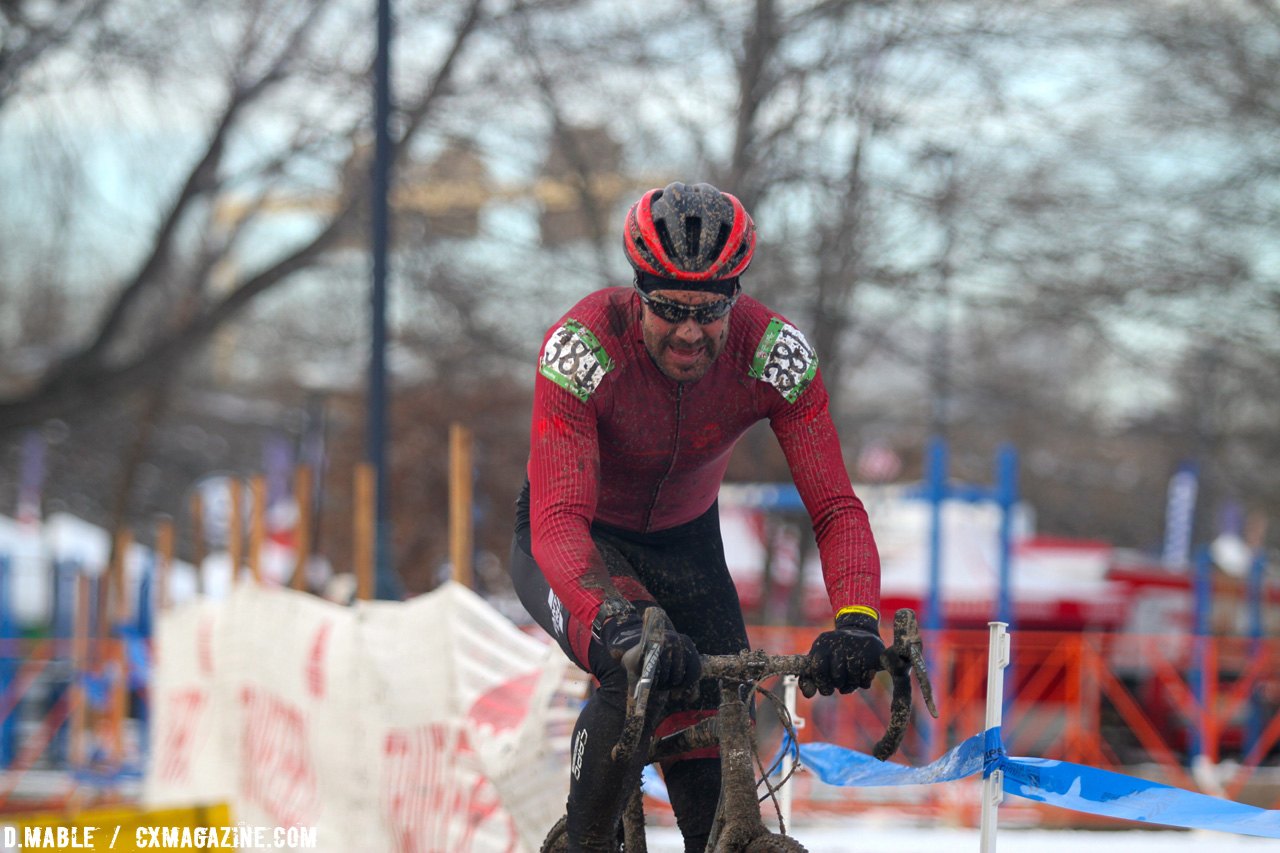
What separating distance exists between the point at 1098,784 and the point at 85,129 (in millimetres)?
11395

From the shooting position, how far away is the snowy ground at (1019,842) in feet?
23.6

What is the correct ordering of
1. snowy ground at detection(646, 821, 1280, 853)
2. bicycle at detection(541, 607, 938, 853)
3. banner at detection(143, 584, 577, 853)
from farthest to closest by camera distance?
snowy ground at detection(646, 821, 1280, 853) → banner at detection(143, 584, 577, 853) → bicycle at detection(541, 607, 938, 853)

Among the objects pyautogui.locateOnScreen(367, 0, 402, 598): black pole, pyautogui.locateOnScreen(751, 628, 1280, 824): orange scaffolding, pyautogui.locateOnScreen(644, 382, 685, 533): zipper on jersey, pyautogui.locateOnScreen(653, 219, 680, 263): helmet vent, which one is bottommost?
pyautogui.locateOnScreen(751, 628, 1280, 824): orange scaffolding

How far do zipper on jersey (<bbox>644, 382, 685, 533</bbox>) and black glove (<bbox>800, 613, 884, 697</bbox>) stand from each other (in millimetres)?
844

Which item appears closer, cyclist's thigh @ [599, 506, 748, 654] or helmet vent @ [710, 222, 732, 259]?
helmet vent @ [710, 222, 732, 259]

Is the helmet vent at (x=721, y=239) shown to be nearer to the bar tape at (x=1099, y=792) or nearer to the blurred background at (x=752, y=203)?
the bar tape at (x=1099, y=792)

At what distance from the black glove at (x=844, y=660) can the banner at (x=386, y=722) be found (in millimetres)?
2395

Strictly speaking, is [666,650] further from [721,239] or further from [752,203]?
[752,203]

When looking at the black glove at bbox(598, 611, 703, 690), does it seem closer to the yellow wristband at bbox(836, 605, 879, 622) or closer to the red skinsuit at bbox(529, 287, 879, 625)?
the red skinsuit at bbox(529, 287, 879, 625)

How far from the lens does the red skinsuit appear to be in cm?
369

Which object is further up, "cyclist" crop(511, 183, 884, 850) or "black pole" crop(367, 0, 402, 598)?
"black pole" crop(367, 0, 402, 598)

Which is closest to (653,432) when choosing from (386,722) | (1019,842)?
(386,722)

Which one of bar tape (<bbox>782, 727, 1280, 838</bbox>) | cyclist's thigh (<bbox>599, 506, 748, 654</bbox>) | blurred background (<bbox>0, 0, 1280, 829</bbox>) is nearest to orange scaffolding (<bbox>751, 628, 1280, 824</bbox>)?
blurred background (<bbox>0, 0, 1280, 829</bbox>)

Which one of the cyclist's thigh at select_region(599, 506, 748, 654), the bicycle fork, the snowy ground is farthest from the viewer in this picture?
the snowy ground
